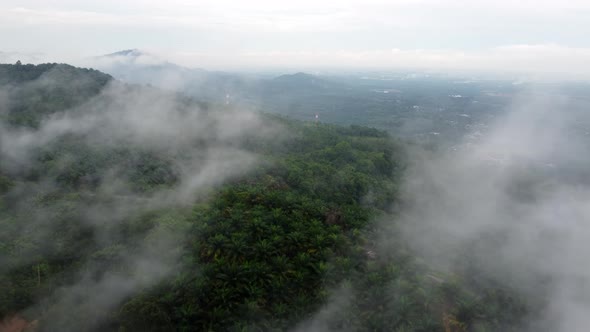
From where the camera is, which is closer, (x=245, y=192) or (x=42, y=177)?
(x=245, y=192)

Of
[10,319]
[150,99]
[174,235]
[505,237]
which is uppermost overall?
[150,99]

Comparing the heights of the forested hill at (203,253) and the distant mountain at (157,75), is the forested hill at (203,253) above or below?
below

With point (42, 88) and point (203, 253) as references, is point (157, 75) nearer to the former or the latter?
point (42, 88)

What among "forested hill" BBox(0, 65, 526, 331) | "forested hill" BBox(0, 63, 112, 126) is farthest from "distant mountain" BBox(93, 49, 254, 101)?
"forested hill" BBox(0, 65, 526, 331)

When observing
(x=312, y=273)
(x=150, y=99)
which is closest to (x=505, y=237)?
(x=312, y=273)

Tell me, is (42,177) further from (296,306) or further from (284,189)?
(296,306)

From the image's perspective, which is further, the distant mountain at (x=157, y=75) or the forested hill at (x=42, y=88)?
the distant mountain at (x=157, y=75)

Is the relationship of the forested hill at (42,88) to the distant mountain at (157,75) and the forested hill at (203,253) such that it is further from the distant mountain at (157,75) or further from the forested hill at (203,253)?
the distant mountain at (157,75)

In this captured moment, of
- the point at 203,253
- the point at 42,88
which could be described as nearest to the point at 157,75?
the point at 42,88

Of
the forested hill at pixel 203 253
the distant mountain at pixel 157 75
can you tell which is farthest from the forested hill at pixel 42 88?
the distant mountain at pixel 157 75
